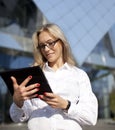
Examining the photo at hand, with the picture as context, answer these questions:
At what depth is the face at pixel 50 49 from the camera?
204cm

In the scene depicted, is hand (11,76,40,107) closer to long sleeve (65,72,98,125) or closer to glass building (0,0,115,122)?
long sleeve (65,72,98,125)

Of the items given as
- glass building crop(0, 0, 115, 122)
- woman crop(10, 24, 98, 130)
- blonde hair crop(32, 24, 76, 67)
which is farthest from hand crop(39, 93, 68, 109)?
glass building crop(0, 0, 115, 122)

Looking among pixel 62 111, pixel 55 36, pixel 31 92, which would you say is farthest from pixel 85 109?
pixel 55 36

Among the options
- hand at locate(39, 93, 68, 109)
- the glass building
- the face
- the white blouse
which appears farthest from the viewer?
the glass building

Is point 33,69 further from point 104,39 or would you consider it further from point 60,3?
point 104,39

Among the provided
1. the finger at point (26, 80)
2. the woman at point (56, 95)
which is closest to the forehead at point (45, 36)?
the woman at point (56, 95)

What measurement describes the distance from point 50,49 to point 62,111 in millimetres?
325

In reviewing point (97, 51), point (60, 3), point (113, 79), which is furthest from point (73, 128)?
point (113, 79)

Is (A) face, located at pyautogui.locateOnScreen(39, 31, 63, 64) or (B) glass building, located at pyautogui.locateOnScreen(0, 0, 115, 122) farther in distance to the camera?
(B) glass building, located at pyautogui.locateOnScreen(0, 0, 115, 122)

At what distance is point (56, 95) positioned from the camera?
6.02ft

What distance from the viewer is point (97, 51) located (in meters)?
23.3

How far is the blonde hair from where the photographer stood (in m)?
2.05

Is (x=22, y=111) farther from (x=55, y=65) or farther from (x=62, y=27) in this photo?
(x=62, y=27)

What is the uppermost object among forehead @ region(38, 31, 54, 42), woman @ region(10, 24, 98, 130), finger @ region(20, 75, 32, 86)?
forehead @ region(38, 31, 54, 42)
